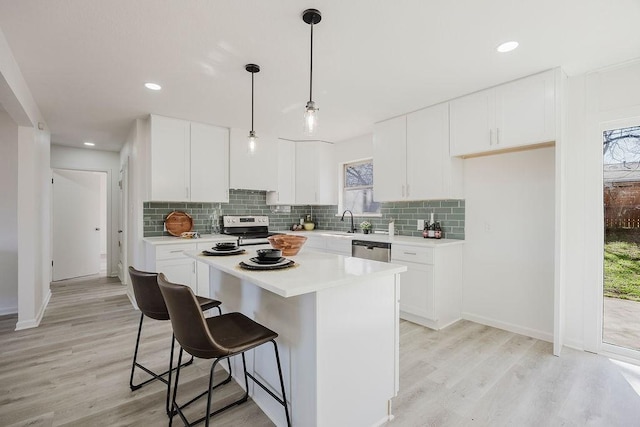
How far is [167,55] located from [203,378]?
95.7 inches

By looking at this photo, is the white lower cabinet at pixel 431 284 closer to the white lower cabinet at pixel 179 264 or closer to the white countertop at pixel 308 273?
the white countertop at pixel 308 273

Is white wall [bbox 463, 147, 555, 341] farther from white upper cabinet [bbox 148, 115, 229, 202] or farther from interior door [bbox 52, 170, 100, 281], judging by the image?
interior door [bbox 52, 170, 100, 281]

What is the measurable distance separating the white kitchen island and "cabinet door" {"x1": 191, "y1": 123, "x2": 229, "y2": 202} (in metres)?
2.36

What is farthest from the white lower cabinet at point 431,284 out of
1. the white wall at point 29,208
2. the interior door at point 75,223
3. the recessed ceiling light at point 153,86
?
the interior door at point 75,223

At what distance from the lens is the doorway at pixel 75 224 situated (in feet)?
17.9

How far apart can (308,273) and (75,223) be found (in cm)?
604

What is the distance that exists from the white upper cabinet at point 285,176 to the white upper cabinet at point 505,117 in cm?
258

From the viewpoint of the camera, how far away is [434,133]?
340 centimetres

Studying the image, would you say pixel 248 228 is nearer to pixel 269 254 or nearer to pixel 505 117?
pixel 269 254

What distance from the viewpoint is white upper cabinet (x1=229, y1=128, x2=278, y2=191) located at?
4.36 metres

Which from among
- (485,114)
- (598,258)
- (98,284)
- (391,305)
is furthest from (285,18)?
(98,284)

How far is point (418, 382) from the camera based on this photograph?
221 centimetres

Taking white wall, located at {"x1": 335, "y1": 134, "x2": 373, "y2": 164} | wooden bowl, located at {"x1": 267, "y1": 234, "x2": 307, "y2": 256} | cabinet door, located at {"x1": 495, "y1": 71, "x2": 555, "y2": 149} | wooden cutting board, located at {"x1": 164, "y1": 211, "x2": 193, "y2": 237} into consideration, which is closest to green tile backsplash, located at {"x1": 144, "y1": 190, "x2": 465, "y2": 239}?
wooden cutting board, located at {"x1": 164, "y1": 211, "x2": 193, "y2": 237}

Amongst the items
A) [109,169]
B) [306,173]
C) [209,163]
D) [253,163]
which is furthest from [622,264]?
[109,169]
